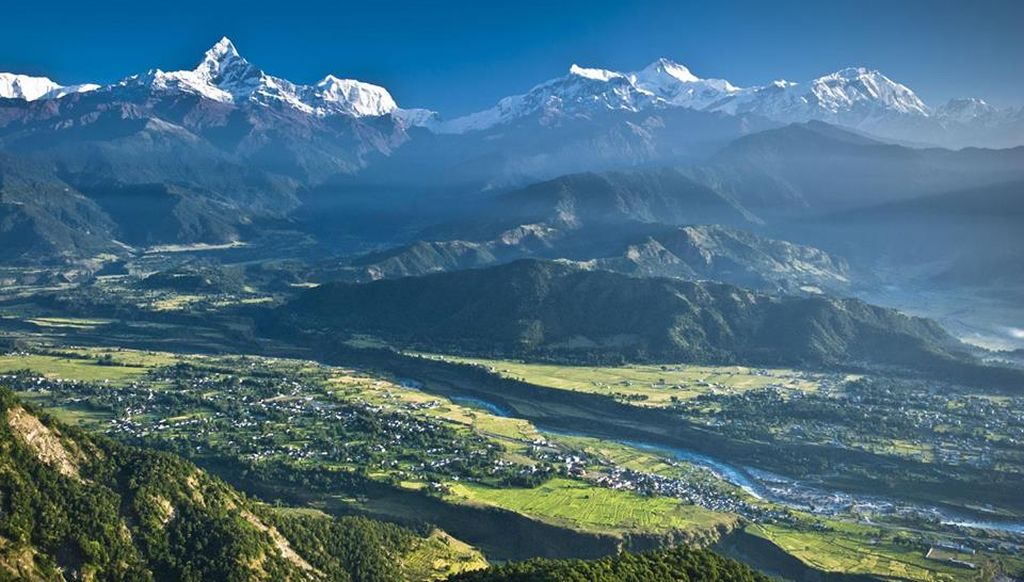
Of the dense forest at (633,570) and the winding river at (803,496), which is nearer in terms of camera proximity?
the dense forest at (633,570)

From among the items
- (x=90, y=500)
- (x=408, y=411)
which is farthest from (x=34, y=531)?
(x=408, y=411)

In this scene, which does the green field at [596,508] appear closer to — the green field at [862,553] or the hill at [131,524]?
the green field at [862,553]

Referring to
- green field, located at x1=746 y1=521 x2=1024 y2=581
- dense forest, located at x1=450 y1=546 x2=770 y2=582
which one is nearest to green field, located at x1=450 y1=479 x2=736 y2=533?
green field, located at x1=746 y1=521 x2=1024 y2=581

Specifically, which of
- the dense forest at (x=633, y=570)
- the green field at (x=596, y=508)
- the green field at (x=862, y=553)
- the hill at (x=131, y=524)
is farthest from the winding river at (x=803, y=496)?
the hill at (x=131, y=524)

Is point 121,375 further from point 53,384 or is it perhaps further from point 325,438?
point 325,438

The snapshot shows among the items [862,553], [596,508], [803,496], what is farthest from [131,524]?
[803,496]

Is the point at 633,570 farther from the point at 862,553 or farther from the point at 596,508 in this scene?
the point at 862,553

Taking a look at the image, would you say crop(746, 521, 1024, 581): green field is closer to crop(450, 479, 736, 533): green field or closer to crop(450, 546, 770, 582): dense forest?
crop(450, 479, 736, 533): green field
